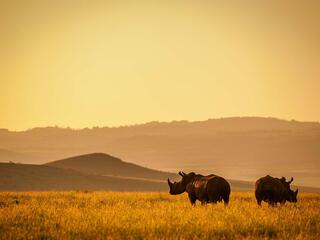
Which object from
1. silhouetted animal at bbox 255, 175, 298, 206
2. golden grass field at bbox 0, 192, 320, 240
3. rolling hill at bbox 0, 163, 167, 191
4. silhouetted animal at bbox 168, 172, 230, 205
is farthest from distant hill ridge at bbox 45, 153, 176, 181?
golden grass field at bbox 0, 192, 320, 240

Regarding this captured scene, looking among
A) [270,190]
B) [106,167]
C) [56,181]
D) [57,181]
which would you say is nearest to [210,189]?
[270,190]

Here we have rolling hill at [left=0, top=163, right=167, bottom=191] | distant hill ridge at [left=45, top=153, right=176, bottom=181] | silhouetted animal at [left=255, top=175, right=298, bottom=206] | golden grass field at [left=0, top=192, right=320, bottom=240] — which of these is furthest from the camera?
distant hill ridge at [left=45, top=153, right=176, bottom=181]

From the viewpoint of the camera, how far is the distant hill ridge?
321 ft

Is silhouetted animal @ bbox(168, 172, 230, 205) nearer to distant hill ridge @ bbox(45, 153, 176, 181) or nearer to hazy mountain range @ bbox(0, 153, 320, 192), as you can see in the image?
hazy mountain range @ bbox(0, 153, 320, 192)

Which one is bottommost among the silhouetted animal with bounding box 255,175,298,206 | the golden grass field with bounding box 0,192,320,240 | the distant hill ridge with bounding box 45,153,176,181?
the golden grass field with bounding box 0,192,320,240

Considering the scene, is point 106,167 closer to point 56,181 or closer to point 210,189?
point 56,181

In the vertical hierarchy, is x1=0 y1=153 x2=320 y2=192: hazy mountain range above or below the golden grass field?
above

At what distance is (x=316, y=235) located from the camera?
42.9 feet

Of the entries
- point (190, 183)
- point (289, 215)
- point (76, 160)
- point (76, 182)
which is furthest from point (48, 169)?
point (289, 215)

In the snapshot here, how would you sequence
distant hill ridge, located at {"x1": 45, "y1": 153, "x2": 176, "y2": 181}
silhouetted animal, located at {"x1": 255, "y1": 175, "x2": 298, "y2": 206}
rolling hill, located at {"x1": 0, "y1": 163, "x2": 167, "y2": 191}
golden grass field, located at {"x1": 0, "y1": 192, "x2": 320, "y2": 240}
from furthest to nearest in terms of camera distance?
distant hill ridge, located at {"x1": 45, "y1": 153, "x2": 176, "y2": 181} → rolling hill, located at {"x1": 0, "y1": 163, "x2": 167, "y2": 191} → silhouetted animal, located at {"x1": 255, "y1": 175, "x2": 298, "y2": 206} → golden grass field, located at {"x1": 0, "y1": 192, "x2": 320, "y2": 240}

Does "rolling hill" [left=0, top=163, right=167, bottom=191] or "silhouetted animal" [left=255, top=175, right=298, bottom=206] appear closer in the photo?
"silhouetted animal" [left=255, top=175, right=298, bottom=206]

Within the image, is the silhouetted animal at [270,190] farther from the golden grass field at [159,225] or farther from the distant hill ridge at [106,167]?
the distant hill ridge at [106,167]

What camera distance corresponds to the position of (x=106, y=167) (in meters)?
103

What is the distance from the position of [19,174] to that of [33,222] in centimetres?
4978
